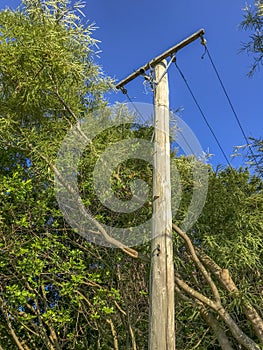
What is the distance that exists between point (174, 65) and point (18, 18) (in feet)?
6.83

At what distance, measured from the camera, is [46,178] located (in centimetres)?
442

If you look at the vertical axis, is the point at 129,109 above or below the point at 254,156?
above

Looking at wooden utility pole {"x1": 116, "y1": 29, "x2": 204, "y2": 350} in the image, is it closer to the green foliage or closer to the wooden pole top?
the wooden pole top

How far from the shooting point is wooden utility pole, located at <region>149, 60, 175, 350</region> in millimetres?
2084

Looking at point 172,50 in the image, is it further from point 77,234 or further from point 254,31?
point 77,234

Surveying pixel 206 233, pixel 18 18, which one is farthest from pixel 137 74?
pixel 206 233

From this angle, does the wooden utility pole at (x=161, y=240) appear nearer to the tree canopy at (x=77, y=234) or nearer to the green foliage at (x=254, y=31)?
the tree canopy at (x=77, y=234)

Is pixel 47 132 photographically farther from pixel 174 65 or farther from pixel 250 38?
pixel 250 38

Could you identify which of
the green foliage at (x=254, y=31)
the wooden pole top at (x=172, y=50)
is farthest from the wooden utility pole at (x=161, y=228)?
the green foliage at (x=254, y=31)

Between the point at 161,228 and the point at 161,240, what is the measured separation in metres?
0.08

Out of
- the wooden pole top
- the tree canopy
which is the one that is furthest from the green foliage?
the tree canopy

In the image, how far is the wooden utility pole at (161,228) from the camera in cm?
209

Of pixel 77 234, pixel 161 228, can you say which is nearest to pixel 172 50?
pixel 161 228

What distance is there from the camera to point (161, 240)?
2.33 metres
